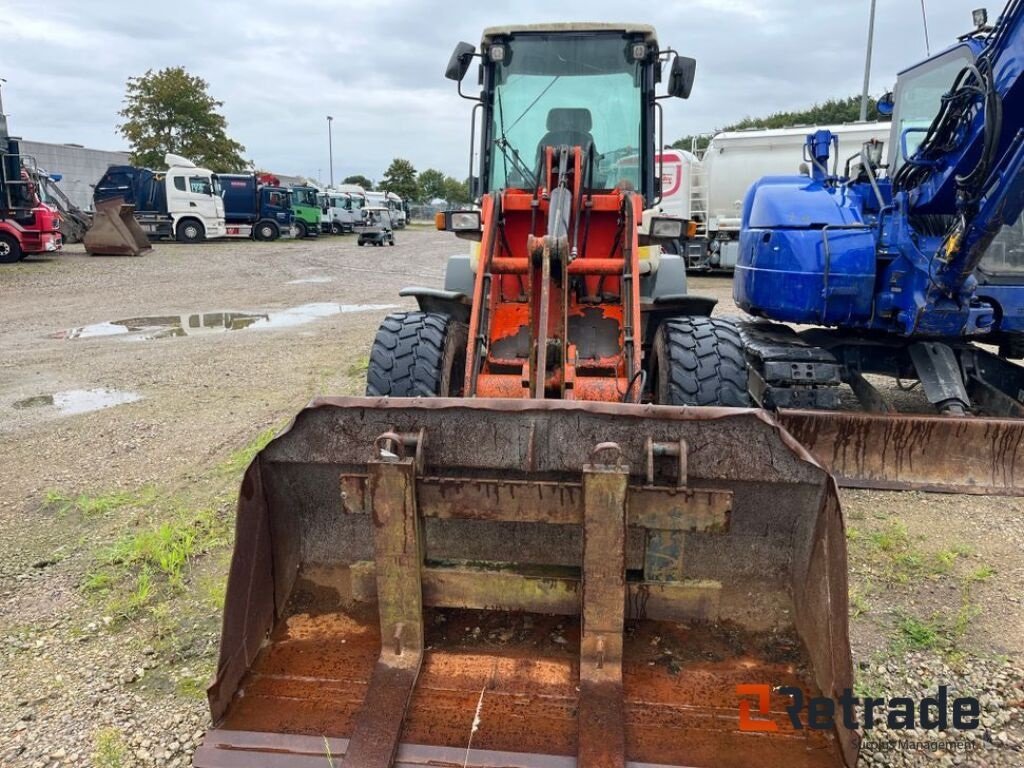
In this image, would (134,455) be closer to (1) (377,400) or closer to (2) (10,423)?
(2) (10,423)

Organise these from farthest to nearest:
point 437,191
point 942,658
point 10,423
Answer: point 437,191, point 10,423, point 942,658

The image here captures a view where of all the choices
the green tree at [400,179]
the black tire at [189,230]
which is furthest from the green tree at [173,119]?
the green tree at [400,179]

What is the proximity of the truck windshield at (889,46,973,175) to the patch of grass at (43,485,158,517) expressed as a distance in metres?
5.54

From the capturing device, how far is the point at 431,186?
78625mm

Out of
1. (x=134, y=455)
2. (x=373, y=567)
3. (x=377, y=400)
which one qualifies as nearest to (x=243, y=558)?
(x=373, y=567)

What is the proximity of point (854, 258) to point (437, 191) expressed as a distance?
77134 mm

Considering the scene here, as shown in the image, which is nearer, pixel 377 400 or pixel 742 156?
pixel 377 400

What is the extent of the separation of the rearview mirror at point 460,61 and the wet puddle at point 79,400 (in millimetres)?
3989

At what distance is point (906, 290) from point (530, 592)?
3830 mm

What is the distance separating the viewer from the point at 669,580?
253 centimetres

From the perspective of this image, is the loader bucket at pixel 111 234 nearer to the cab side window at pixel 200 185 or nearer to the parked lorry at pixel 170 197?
the parked lorry at pixel 170 197

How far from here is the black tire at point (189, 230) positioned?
2745 centimetres

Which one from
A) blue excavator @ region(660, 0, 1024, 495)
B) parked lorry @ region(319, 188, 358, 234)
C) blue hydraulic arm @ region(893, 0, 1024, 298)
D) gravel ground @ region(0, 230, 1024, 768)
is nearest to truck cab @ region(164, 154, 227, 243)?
parked lorry @ region(319, 188, 358, 234)

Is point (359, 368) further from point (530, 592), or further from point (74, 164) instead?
point (74, 164)
